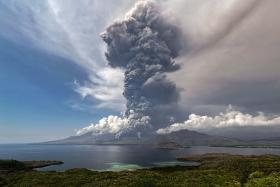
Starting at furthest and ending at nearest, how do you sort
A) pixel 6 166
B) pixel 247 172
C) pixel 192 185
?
pixel 6 166 < pixel 247 172 < pixel 192 185

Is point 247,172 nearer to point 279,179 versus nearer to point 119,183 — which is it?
point 279,179

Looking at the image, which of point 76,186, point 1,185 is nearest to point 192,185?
point 76,186

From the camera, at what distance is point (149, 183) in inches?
3243

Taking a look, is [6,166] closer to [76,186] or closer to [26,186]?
[26,186]

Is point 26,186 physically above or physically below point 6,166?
below

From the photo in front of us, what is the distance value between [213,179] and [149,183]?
1970 cm

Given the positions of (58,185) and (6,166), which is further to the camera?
(6,166)

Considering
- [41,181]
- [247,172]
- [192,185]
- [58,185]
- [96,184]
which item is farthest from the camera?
[247,172]

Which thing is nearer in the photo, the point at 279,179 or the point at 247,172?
the point at 279,179

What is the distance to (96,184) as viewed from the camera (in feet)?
277

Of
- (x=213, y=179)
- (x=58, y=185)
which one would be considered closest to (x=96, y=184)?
(x=58, y=185)

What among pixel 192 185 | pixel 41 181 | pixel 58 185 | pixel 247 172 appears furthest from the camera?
pixel 247 172

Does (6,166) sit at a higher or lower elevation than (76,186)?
higher

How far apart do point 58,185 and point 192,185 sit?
40.7 m
